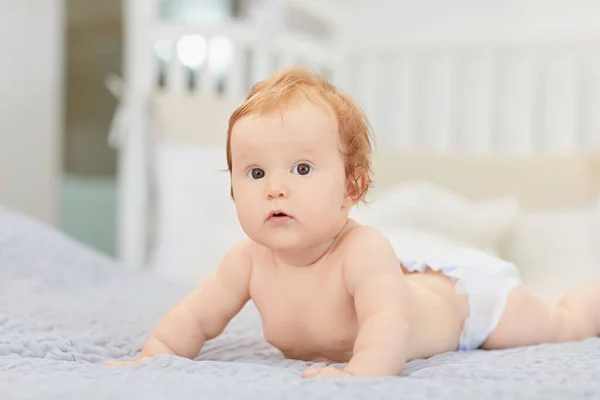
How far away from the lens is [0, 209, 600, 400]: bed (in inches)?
24.6

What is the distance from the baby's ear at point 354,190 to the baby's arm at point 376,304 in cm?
4

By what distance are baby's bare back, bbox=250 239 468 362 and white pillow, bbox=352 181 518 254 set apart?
0.97m

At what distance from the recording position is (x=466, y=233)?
1885 millimetres

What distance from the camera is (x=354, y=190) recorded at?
0.81m

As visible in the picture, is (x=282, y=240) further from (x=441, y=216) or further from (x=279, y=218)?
(x=441, y=216)

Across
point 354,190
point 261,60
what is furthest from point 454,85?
point 354,190

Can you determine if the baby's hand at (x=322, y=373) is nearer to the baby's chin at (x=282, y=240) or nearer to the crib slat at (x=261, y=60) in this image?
the baby's chin at (x=282, y=240)

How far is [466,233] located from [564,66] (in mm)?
815

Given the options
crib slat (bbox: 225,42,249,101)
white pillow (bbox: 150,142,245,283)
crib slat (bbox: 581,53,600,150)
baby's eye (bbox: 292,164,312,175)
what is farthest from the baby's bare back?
crib slat (bbox: 581,53,600,150)

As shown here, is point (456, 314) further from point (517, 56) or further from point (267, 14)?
point (517, 56)

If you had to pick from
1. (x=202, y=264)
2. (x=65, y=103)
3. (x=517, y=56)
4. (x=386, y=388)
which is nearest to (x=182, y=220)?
(x=202, y=264)

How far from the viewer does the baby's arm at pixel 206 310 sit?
0.86 m

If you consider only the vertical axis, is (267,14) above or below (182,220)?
above

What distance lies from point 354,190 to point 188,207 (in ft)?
3.93
